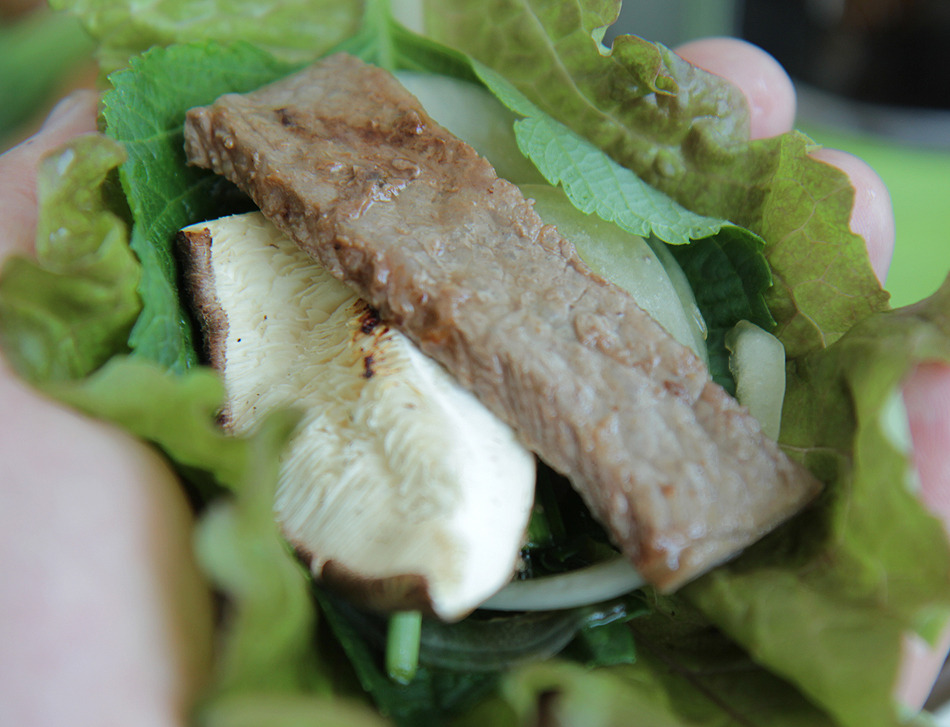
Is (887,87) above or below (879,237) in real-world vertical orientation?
below

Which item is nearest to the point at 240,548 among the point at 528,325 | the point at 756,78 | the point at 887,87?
the point at 528,325

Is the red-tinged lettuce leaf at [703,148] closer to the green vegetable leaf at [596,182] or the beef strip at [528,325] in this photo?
the green vegetable leaf at [596,182]

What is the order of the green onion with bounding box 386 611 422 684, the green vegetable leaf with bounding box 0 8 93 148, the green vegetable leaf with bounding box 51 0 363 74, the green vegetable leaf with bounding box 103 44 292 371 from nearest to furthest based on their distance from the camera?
1. the green onion with bounding box 386 611 422 684
2. the green vegetable leaf with bounding box 103 44 292 371
3. the green vegetable leaf with bounding box 51 0 363 74
4. the green vegetable leaf with bounding box 0 8 93 148

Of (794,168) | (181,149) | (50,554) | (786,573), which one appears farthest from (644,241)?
(50,554)

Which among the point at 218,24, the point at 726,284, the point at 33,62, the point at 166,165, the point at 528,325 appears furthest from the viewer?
the point at 33,62

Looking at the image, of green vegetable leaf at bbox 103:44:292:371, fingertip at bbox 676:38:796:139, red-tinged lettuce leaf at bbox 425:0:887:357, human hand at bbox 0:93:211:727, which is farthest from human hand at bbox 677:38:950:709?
green vegetable leaf at bbox 103:44:292:371

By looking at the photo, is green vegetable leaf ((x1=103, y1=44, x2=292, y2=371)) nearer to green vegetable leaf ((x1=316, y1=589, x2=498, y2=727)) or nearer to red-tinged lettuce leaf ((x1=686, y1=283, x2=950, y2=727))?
green vegetable leaf ((x1=316, y1=589, x2=498, y2=727))

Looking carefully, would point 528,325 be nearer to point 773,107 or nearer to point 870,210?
point 870,210
